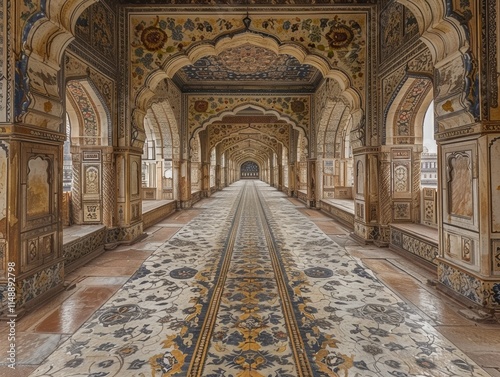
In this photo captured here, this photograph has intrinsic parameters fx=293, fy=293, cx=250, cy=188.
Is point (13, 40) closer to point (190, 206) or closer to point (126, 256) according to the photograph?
point (126, 256)

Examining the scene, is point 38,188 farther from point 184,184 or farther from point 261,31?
point 184,184

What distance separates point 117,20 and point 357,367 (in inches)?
235

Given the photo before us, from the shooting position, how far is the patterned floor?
1922 millimetres

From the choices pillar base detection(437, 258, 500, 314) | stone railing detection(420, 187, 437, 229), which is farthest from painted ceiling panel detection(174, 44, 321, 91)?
pillar base detection(437, 258, 500, 314)

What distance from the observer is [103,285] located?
3418mm

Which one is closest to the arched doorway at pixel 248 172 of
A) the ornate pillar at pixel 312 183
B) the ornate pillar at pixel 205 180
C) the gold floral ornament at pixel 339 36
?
the ornate pillar at pixel 205 180

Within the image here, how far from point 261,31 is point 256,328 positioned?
4.65 m

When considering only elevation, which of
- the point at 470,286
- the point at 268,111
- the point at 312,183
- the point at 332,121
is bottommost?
the point at 470,286

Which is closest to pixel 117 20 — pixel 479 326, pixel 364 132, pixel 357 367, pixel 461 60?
pixel 364 132

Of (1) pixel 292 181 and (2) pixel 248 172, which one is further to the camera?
(2) pixel 248 172

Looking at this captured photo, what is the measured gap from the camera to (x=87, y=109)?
4.94m

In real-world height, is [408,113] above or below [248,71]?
below

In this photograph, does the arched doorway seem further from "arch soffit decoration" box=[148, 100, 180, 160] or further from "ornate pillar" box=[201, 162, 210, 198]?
"arch soffit decoration" box=[148, 100, 180, 160]

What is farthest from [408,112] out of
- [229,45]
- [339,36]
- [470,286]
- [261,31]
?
[229,45]
